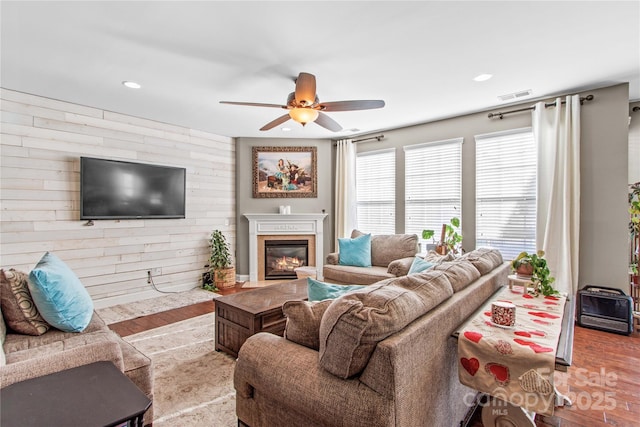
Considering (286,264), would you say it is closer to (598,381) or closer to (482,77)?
(482,77)

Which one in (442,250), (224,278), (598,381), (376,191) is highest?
(376,191)

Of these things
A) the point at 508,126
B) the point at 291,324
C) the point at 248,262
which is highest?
the point at 508,126

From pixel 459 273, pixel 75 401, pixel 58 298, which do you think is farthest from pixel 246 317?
pixel 459 273

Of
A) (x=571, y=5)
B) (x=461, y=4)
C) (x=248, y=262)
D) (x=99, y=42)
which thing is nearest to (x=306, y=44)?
(x=461, y=4)

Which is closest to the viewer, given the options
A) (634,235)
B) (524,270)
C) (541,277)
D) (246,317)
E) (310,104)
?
(541,277)

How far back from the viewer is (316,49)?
2.60 meters

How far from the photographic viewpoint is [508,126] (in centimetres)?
411

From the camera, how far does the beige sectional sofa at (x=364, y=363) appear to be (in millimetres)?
1136

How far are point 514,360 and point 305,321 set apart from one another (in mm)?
926

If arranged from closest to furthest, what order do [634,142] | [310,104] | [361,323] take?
1. [361,323]
2. [310,104]
3. [634,142]

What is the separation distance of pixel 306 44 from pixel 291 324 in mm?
2194

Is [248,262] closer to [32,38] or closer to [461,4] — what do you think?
[32,38]

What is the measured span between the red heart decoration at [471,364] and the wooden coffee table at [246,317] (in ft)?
5.16

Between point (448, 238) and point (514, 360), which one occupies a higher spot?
point (448, 238)
